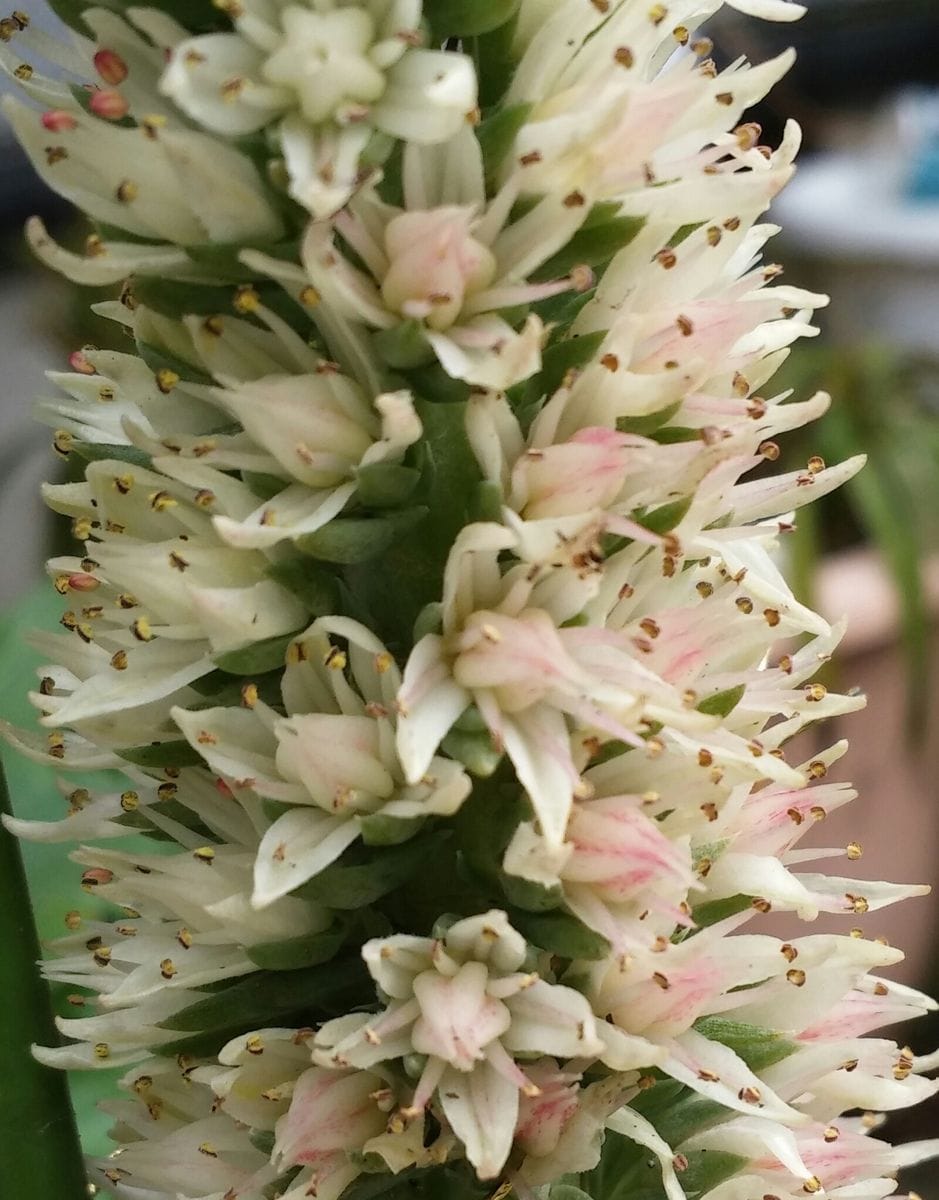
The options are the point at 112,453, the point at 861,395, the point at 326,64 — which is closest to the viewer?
the point at 326,64

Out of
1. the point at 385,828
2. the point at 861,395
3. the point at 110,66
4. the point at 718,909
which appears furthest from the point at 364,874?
the point at 861,395

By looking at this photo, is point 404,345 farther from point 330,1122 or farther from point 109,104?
point 330,1122

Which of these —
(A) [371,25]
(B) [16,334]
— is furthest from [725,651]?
(B) [16,334]

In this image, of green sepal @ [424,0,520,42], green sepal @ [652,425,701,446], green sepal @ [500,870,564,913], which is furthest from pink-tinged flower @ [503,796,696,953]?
green sepal @ [424,0,520,42]

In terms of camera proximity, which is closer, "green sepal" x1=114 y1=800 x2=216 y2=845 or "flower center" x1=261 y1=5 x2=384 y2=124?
"flower center" x1=261 y1=5 x2=384 y2=124

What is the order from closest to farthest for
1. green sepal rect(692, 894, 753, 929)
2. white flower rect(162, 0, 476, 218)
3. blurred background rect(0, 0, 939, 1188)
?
white flower rect(162, 0, 476, 218)
green sepal rect(692, 894, 753, 929)
blurred background rect(0, 0, 939, 1188)

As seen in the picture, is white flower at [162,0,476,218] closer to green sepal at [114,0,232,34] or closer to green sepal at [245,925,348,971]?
green sepal at [114,0,232,34]

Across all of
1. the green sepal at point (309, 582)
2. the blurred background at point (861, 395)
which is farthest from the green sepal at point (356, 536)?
the blurred background at point (861, 395)
